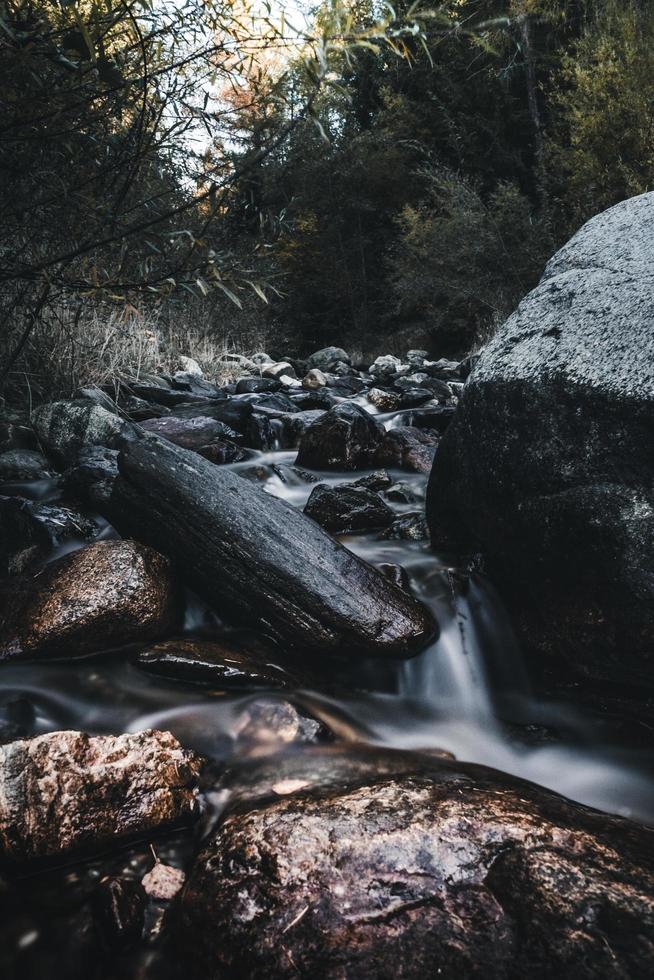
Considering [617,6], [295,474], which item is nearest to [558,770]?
[295,474]

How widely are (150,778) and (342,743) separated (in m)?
0.65

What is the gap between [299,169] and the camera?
19656 millimetres

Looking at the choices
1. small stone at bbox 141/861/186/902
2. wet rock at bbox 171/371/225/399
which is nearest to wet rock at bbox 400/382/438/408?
wet rock at bbox 171/371/225/399

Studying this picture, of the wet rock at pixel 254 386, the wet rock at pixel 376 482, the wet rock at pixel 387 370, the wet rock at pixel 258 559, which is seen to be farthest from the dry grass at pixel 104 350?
the wet rock at pixel 387 370

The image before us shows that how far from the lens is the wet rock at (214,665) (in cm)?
219

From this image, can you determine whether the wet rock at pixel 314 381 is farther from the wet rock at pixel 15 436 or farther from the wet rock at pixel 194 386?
the wet rock at pixel 15 436

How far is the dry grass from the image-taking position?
16.0ft

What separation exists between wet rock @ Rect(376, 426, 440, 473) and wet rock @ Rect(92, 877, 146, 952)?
12.1 feet

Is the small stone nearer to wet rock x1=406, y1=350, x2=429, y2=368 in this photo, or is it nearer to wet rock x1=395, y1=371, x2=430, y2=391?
wet rock x1=395, y1=371, x2=430, y2=391

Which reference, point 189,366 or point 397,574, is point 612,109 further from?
point 397,574

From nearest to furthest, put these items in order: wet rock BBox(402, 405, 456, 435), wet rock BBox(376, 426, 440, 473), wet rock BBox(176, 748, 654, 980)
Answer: wet rock BBox(176, 748, 654, 980)
wet rock BBox(376, 426, 440, 473)
wet rock BBox(402, 405, 456, 435)

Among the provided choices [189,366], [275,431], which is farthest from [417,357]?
[275,431]

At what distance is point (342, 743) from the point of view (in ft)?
6.40

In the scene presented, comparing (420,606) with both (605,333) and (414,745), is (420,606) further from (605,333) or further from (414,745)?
(605,333)
